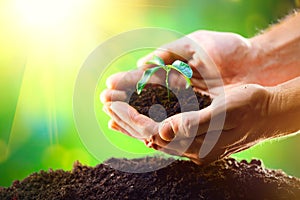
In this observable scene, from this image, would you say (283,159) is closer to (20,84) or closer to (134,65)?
(134,65)

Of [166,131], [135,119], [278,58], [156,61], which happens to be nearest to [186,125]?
[166,131]

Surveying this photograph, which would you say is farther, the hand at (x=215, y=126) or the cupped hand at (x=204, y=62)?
the cupped hand at (x=204, y=62)

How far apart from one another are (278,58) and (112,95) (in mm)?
477

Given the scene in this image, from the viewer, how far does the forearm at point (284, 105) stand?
819 mm

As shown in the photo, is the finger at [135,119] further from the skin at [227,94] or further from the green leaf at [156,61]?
the green leaf at [156,61]

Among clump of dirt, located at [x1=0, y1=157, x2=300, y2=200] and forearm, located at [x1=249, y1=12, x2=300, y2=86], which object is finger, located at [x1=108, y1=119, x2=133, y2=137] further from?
forearm, located at [x1=249, y1=12, x2=300, y2=86]

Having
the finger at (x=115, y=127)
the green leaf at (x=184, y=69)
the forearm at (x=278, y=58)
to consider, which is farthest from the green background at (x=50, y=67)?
the forearm at (x=278, y=58)

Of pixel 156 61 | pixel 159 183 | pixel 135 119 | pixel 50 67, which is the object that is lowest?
pixel 159 183

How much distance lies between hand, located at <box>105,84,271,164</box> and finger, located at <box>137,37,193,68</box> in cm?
22

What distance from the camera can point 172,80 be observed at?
106 centimetres

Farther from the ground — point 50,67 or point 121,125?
point 50,67

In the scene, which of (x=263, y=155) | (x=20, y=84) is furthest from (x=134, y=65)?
(x=263, y=155)

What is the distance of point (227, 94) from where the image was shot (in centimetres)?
82

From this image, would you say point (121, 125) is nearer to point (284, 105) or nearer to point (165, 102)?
point (165, 102)
